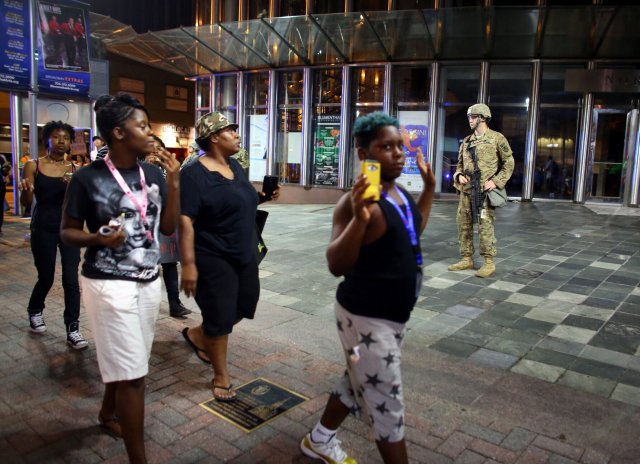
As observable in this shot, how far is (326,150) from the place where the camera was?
18.7m

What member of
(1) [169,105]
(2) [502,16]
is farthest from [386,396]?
(1) [169,105]

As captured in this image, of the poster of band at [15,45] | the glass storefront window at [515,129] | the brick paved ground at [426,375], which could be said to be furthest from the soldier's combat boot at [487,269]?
the poster of band at [15,45]

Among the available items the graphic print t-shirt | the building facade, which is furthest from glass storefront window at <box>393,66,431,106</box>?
the graphic print t-shirt

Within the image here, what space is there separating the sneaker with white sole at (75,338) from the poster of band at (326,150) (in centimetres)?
1447

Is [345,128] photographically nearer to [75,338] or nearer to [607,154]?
[607,154]

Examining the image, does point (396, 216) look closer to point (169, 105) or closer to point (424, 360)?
point (424, 360)

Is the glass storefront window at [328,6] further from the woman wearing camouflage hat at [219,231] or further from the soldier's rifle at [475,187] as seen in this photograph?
the woman wearing camouflage hat at [219,231]

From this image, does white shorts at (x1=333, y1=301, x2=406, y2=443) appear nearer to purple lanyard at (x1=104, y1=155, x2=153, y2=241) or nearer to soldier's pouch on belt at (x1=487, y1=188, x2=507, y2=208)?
purple lanyard at (x1=104, y1=155, x2=153, y2=241)

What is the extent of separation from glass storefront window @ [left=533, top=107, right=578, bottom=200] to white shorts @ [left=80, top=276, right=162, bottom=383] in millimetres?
15859

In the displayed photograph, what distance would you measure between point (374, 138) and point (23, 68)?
12.2m

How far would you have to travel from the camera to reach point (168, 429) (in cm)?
318

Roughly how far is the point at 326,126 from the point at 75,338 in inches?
595

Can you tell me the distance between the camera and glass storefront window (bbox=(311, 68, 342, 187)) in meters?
18.5

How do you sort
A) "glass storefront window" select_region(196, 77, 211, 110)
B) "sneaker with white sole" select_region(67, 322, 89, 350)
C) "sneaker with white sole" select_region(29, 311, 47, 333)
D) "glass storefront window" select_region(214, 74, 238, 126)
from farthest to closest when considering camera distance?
1. "glass storefront window" select_region(196, 77, 211, 110)
2. "glass storefront window" select_region(214, 74, 238, 126)
3. "sneaker with white sole" select_region(29, 311, 47, 333)
4. "sneaker with white sole" select_region(67, 322, 89, 350)
